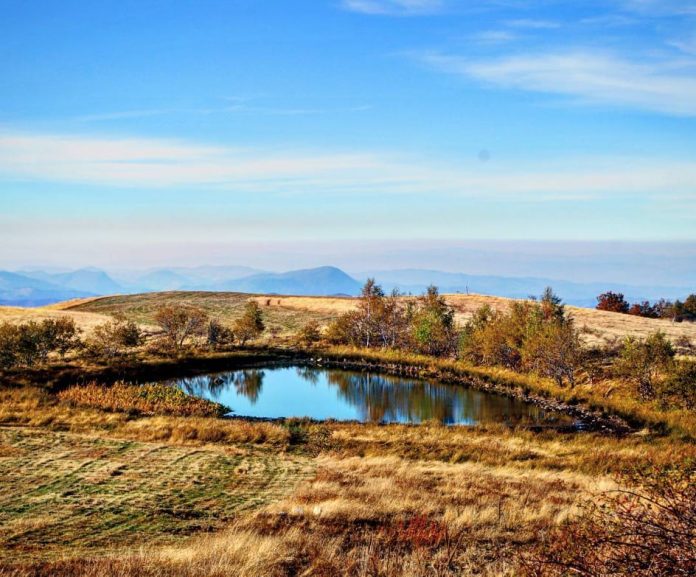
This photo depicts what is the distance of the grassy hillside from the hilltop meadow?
24.2 m

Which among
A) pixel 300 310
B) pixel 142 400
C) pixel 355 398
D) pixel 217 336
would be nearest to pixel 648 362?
pixel 355 398

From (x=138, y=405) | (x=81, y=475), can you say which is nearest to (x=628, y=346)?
(x=138, y=405)

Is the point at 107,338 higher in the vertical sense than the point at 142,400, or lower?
higher

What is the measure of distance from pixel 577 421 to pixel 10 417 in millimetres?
31439

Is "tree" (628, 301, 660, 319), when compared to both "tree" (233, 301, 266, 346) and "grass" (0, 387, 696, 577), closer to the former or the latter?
"tree" (233, 301, 266, 346)

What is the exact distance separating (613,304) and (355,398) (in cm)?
7134

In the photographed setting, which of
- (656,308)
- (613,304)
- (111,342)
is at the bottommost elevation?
(111,342)

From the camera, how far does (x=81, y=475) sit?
57.8ft

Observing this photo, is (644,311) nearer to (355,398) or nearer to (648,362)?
(648,362)

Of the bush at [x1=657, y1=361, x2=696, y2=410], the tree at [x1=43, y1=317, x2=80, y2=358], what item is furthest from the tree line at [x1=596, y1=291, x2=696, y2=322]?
the tree at [x1=43, y1=317, x2=80, y2=358]

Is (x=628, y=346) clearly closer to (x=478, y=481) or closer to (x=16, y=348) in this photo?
(x=478, y=481)

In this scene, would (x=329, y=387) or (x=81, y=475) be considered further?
(x=329, y=387)

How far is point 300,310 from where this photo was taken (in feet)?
342

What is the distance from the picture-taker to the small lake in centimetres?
3706
